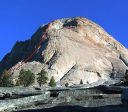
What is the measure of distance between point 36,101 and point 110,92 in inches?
367

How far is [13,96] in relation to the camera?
164ft

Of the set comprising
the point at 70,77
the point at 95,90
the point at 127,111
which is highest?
the point at 70,77

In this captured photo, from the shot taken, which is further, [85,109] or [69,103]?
[69,103]

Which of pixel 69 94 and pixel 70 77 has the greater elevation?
pixel 70 77

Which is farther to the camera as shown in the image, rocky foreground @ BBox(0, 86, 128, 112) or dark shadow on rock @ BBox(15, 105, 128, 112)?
rocky foreground @ BBox(0, 86, 128, 112)

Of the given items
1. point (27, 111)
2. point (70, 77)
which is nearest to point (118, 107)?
point (27, 111)

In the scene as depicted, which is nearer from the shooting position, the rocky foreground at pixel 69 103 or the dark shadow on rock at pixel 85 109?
the dark shadow on rock at pixel 85 109

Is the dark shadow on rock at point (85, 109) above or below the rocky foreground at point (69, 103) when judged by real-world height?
below

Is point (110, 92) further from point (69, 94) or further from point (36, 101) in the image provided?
point (36, 101)

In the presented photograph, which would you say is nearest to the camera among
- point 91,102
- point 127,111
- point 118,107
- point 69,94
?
point 127,111

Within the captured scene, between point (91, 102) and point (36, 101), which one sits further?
point (36, 101)

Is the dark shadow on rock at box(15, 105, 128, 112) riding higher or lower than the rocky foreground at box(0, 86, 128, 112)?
lower

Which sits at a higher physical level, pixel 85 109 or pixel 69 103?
pixel 69 103

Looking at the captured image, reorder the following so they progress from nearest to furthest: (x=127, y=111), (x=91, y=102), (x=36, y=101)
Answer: (x=127, y=111) < (x=91, y=102) < (x=36, y=101)
